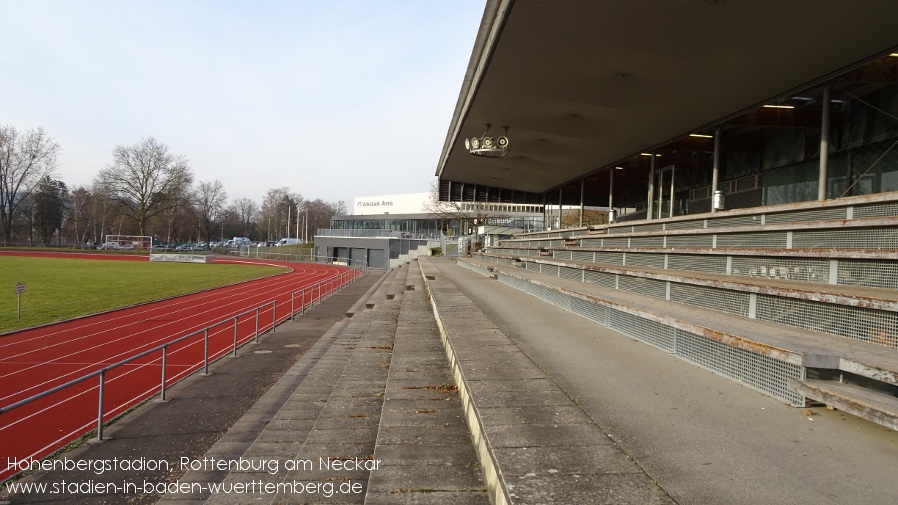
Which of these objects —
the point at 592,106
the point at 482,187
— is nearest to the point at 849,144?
the point at 592,106

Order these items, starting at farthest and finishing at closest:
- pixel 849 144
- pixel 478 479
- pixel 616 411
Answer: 1. pixel 849 144
2. pixel 616 411
3. pixel 478 479

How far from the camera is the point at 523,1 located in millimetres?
5980

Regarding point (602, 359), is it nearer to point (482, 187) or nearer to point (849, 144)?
point (849, 144)

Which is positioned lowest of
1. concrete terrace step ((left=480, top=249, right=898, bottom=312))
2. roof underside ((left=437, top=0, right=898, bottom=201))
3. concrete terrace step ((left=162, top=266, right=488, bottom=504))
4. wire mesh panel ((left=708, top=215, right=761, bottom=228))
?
concrete terrace step ((left=162, top=266, right=488, bottom=504))

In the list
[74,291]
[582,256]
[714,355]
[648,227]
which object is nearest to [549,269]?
[582,256]

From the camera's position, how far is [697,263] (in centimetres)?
788

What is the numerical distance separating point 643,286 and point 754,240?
202 centimetres

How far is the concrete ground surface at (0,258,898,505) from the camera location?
2.74m

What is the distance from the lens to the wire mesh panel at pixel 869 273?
450cm

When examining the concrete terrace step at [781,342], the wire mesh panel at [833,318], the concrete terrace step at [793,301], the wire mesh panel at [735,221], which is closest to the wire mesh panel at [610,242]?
the wire mesh panel at [735,221]

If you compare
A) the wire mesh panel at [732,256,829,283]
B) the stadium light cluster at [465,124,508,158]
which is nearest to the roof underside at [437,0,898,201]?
the stadium light cluster at [465,124,508,158]

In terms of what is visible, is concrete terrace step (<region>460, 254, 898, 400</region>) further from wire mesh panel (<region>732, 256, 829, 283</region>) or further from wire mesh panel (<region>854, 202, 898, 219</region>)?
wire mesh panel (<region>854, 202, 898, 219</region>)

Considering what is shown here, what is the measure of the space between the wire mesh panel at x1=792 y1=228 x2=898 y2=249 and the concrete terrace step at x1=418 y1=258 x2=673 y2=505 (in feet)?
11.5

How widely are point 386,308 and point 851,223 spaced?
10840 millimetres
